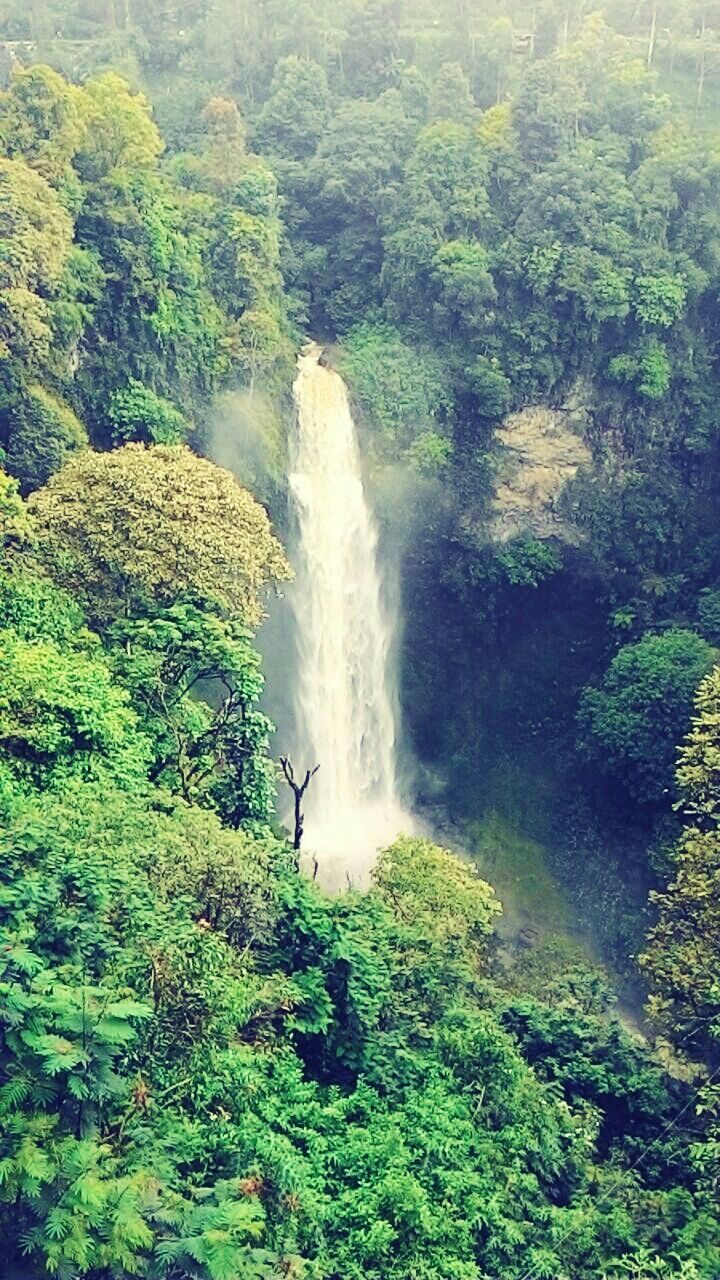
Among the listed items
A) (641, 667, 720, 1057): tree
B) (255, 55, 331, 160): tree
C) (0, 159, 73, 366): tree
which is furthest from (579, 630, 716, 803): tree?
(255, 55, 331, 160): tree

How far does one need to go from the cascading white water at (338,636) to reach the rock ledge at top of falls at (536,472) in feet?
8.06

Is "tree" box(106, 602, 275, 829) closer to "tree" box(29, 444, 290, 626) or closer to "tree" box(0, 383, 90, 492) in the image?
"tree" box(29, 444, 290, 626)

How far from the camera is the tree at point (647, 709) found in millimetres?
20375

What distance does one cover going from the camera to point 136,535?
14.6 meters

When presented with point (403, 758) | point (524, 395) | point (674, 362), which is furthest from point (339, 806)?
point (674, 362)

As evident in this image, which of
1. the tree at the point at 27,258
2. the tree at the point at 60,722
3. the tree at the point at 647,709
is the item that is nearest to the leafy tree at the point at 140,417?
the tree at the point at 27,258

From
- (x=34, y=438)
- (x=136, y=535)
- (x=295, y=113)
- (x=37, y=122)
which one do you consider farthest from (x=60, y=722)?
(x=295, y=113)

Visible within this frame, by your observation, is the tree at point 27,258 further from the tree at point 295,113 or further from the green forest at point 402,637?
the tree at point 295,113

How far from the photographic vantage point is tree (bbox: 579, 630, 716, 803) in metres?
20.4

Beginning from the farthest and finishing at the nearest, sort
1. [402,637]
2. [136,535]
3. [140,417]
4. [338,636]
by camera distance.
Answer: [402,637]
[338,636]
[140,417]
[136,535]

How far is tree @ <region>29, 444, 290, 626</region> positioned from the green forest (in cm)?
5

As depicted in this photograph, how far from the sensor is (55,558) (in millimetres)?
14719

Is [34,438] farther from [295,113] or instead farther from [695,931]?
[295,113]

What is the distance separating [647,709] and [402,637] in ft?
14.8
